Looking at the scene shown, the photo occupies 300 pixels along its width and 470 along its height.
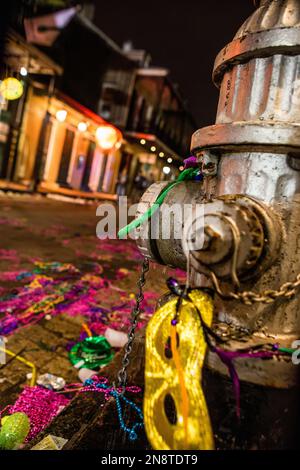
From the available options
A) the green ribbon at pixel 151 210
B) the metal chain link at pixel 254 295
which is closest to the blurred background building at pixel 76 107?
the green ribbon at pixel 151 210

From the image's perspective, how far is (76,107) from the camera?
1822cm

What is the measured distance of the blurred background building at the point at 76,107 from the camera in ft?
46.9

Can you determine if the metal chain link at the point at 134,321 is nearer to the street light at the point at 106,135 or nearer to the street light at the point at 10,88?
the street light at the point at 10,88

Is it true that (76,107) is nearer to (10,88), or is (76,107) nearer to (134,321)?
(10,88)

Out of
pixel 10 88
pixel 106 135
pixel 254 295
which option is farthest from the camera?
pixel 106 135

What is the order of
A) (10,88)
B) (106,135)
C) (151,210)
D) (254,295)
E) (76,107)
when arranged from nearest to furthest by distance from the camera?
(254,295) < (151,210) < (10,88) < (76,107) < (106,135)

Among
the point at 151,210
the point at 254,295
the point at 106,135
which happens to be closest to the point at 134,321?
the point at 151,210

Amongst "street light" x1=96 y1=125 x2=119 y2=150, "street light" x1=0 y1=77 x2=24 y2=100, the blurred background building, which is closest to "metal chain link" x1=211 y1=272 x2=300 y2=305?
the blurred background building

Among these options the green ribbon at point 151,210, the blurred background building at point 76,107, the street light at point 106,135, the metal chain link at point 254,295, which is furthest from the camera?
the street light at point 106,135

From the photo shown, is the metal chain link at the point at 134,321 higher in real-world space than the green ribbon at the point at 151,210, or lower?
lower

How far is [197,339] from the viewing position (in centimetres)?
107

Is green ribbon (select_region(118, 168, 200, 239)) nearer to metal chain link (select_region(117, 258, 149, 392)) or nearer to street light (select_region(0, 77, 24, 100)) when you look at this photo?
metal chain link (select_region(117, 258, 149, 392))
